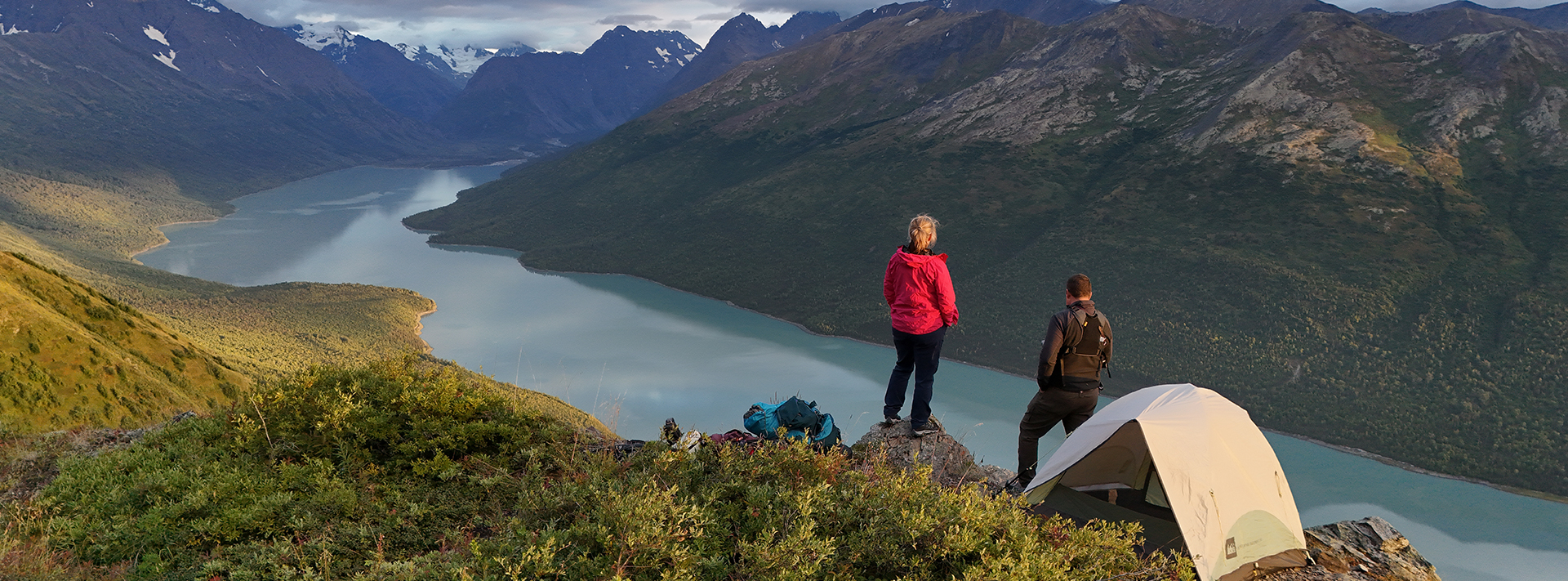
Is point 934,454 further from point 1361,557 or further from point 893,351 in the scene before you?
point 893,351

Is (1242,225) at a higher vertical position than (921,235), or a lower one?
higher

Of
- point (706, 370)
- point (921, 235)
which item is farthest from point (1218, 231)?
point (921, 235)

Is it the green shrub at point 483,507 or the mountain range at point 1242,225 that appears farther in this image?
the mountain range at point 1242,225

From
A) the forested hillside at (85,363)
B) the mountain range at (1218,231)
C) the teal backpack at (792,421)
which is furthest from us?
the mountain range at (1218,231)

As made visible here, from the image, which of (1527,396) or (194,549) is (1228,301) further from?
(194,549)

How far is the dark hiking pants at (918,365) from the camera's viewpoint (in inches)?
425

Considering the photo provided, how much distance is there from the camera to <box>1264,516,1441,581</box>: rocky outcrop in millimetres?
8188

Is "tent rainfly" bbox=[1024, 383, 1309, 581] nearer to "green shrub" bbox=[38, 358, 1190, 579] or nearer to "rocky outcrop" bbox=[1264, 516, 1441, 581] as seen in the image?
"rocky outcrop" bbox=[1264, 516, 1441, 581]

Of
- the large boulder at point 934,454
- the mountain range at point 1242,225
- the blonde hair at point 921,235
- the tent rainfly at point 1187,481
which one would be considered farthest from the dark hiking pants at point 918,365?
the mountain range at point 1242,225

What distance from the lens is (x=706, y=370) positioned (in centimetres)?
9919

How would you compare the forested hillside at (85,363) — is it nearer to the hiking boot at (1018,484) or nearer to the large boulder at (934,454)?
the large boulder at (934,454)

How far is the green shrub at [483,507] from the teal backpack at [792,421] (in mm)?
2105

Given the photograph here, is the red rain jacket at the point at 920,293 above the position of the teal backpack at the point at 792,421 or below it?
above

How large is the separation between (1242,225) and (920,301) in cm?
11264
